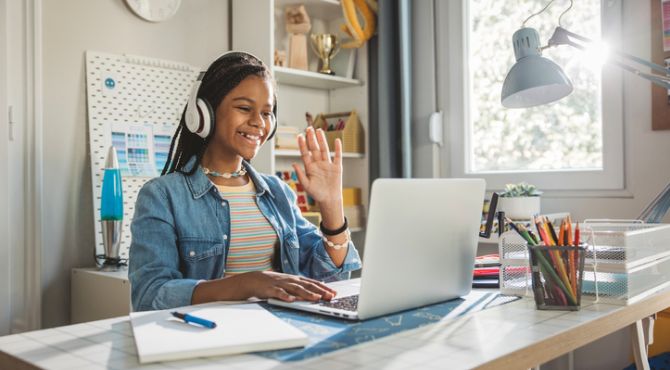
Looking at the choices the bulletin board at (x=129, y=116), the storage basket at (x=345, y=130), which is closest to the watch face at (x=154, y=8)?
the bulletin board at (x=129, y=116)

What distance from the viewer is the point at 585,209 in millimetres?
2404

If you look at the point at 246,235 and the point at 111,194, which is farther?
the point at 111,194

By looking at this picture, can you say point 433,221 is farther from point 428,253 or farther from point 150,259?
point 150,259

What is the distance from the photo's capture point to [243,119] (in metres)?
1.50

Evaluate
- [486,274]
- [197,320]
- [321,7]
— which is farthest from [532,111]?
[197,320]

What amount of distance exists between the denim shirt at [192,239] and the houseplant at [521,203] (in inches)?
37.5

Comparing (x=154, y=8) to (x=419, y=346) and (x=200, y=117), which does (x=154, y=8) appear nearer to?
(x=200, y=117)

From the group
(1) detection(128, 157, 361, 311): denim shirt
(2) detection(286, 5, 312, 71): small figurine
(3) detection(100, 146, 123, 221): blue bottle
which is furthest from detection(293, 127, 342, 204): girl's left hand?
(2) detection(286, 5, 312, 71): small figurine

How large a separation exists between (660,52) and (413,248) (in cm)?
168

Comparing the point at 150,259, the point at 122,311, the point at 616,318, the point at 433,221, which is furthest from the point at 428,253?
the point at 122,311

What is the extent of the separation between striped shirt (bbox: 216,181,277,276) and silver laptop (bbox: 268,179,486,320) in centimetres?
37

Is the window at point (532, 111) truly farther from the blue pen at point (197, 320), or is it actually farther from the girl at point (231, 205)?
the blue pen at point (197, 320)

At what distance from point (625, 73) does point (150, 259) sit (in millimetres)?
1862

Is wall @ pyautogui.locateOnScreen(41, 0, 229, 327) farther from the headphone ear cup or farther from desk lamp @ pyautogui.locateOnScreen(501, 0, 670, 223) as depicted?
desk lamp @ pyautogui.locateOnScreen(501, 0, 670, 223)
